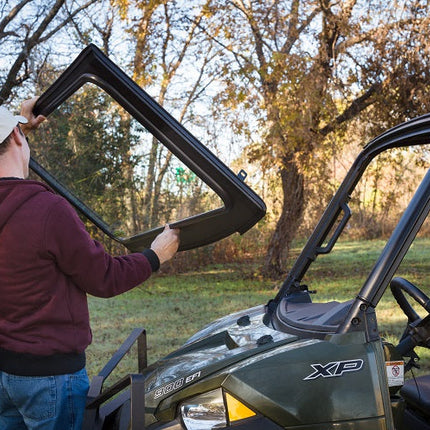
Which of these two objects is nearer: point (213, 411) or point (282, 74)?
point (213, 411)

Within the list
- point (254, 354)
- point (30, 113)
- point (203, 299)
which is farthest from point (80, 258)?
point (203, 299)

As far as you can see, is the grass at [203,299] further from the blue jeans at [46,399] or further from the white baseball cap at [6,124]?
the white baseball cap at [6,124]

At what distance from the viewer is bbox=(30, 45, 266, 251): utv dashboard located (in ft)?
7.47

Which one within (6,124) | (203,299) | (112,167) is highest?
(6,124)

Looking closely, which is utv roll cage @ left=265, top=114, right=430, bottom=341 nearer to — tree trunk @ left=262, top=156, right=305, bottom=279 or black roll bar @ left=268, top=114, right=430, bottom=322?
black roll bar @ left=268, top=114, right=430, bottom=322

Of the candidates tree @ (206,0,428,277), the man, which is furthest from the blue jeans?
tree @ (206,0,428,277)

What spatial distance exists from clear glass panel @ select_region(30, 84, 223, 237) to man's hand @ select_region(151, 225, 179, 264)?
0.94 ft

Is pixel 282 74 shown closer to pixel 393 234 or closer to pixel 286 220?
pixel 286 220

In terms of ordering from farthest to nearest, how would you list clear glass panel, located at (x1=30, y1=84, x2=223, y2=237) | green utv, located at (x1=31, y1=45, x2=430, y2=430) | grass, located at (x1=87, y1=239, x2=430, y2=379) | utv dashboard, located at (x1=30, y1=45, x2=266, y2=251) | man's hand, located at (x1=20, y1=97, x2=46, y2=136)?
grass, located at (x1=87, y1=239, x2=430, y2=379), clear glass panel, located at (x1=30, y1=84, x2=223, y2=237), man's hand, located at (x1=20, y1=97, x2=46, y2=136), utv dashboard, located at (x1=30, y1=45, x2=266, y2=251), green utv, located at (x1=31, y1=45, x2=430, y2=430)

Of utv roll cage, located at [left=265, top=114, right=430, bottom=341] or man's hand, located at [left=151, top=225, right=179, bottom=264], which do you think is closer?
utv roll cage, located at [left=265, top=114, right=430, bottom=341]

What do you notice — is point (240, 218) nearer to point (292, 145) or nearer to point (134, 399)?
point (134, 399)

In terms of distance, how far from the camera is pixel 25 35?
1079 centimetres

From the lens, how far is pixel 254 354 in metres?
2.18

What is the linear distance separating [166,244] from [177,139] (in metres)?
0.41
